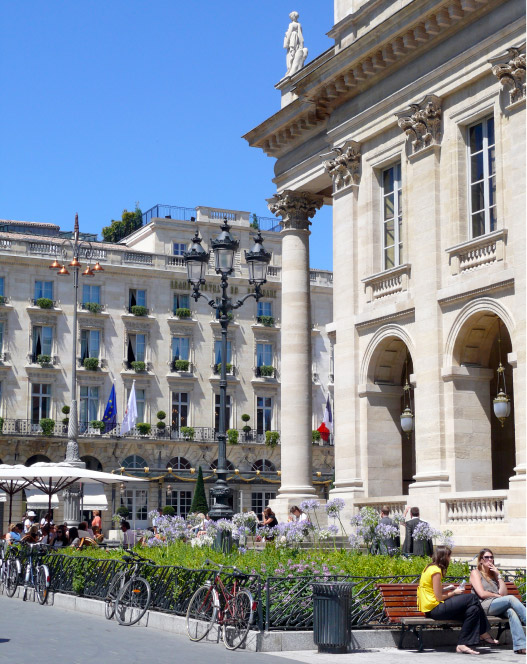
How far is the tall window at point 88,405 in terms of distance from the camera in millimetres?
68250

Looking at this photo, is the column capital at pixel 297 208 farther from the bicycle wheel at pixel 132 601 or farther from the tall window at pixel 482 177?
the bicycle wheel at pixel 132 601

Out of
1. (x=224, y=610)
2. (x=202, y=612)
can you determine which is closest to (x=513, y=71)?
(x=202, y=612)

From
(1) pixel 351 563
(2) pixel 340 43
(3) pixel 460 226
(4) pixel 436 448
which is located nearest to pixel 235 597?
(1) pixel 351 563

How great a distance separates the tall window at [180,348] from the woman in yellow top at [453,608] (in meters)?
56.2

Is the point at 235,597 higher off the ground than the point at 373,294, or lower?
lower

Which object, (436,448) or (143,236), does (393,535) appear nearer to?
(436,448)

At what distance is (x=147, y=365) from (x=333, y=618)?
5543cm

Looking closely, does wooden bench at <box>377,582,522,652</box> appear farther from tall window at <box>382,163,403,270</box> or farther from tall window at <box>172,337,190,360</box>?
tall window at <box>172,337,190,360</box>

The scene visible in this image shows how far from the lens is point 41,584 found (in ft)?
74.5

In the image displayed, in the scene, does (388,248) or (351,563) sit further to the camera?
(388,248)

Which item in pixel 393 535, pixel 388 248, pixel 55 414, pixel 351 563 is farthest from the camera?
pixel 55 414

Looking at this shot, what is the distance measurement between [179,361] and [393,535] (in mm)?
48414

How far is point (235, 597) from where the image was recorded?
15602mm

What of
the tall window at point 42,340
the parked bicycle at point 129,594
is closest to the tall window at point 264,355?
the tall window at point 42,340
